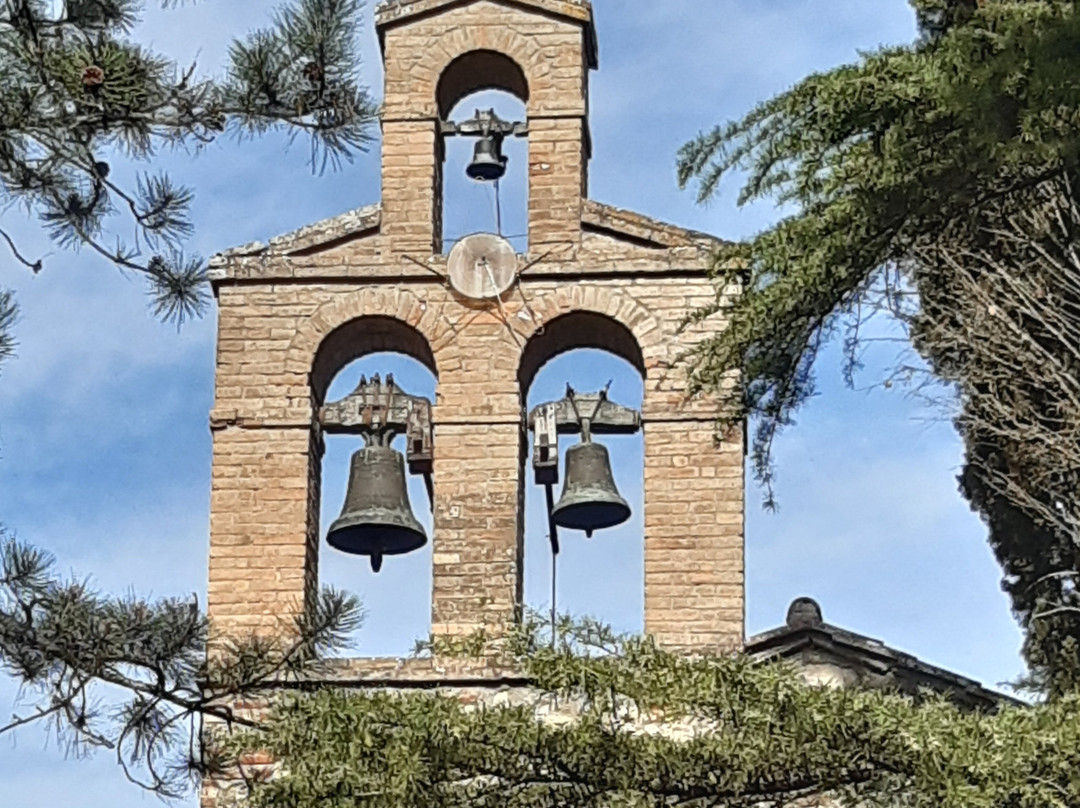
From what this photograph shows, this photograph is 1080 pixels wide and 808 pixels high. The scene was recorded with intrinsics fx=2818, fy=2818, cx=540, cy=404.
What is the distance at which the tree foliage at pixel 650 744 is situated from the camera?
28.0 feet

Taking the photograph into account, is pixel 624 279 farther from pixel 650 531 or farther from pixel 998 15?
pixel 998 15

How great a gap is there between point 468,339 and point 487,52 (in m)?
1.36

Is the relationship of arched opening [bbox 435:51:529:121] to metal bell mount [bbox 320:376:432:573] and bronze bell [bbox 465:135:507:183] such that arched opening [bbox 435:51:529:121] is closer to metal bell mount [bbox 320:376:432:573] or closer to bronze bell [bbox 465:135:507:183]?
bronze bell [bbox 465:135:507:183]

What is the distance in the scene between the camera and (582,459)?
12016mm

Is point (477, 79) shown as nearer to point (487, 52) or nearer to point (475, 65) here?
point (475, 65)

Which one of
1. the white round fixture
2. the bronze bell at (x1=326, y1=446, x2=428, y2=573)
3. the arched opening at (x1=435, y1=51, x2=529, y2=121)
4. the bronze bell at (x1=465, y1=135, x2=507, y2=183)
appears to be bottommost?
the bronze bell at (x1=326, y1=446, x2=428, y2=573)

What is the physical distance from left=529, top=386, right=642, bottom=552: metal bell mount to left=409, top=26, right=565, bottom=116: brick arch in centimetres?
139

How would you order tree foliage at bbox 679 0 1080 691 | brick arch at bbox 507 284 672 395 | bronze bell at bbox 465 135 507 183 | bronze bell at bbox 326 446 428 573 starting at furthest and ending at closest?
bronze bell at bbox 465 135 507 183 → brick arch at bbox 507 284 672 395 → bronze bell at bbox 326 446 428 573 → tree foliage at bbox 679 0 1080 691

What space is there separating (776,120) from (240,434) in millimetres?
3747

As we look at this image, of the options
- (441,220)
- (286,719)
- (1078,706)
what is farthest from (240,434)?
(1078,706)

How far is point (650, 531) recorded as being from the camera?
1184 cm

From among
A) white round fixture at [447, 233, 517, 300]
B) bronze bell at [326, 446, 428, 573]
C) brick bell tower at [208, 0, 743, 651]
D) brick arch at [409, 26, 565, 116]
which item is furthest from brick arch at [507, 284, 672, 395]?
brick arch at [409, 26, 565, 116]

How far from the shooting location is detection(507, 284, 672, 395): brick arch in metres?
12.1

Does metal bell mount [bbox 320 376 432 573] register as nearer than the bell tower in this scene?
Yes
